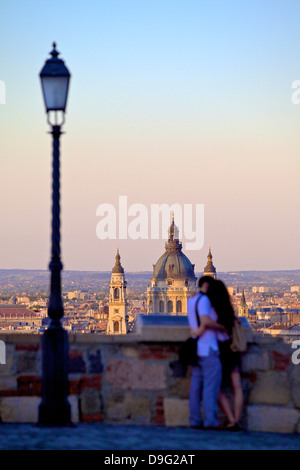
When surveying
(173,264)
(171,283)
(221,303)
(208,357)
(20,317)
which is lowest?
(208,357)

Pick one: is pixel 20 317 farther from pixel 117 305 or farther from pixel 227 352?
pixel 227 352

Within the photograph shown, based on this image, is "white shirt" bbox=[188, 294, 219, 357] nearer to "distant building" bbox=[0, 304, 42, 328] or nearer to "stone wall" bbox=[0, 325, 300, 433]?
"stone wall" bbox=[0, 325, 300, 433]

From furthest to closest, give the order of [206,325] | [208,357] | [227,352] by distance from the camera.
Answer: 1. [227,352]
2. [208,357]
3. [206,325]

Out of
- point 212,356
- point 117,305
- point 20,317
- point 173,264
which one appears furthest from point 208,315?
point 20,317

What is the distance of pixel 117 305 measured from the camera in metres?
131

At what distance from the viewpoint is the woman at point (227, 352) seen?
10171mm

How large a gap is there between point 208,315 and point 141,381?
114cm

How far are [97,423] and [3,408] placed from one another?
38.9 inches

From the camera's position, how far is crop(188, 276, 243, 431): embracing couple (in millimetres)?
10164

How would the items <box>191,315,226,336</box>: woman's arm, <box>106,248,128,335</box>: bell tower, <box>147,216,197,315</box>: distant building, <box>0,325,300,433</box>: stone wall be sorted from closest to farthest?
<box>191,315,226,336</box>: woman's arm → <box>0,325,300,433</box>: stone wall → <box>106,248,128,335</box>: bell tower → <box>147,216,197,315</box>: distant building

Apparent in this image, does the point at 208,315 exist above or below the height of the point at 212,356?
above

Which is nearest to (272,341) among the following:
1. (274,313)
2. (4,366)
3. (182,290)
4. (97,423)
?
(97,423)

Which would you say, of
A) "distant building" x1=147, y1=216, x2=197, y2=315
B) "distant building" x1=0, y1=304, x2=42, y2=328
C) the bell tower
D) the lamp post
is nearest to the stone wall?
the lamp post

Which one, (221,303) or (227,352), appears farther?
(227,352)
